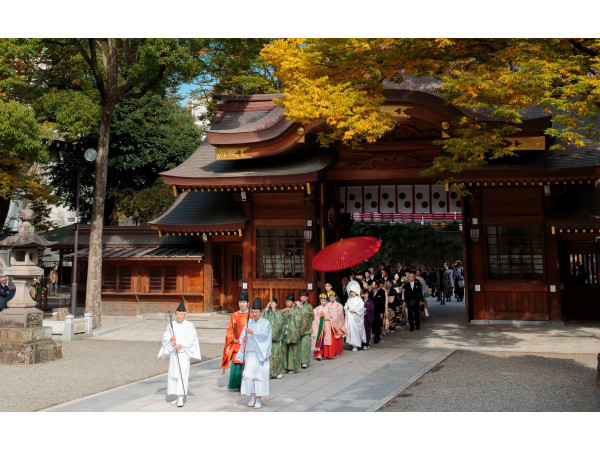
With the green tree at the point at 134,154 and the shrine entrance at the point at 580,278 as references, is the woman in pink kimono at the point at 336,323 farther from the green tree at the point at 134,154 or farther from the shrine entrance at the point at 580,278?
the green tree at the point at 134,154

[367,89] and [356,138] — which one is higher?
[367,89]

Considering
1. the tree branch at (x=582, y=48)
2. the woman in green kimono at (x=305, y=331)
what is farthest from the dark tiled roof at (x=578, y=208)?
the woman in green kimono at (x=305, y=331)

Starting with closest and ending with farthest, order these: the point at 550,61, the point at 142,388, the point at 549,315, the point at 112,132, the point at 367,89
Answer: the point at 142,388 < the point at 550,61 < the point at 367,89 < the point at 549,315 < the point at 112,132

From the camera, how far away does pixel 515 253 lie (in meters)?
15.8

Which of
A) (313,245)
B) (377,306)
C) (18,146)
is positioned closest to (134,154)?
(18,146)

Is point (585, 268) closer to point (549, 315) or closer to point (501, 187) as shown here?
point (549, 315)

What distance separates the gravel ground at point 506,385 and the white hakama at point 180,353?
287 cm

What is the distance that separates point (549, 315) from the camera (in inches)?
605

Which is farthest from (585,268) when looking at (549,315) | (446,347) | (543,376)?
(543,376)

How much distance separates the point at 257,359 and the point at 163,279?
Result: 495 inches

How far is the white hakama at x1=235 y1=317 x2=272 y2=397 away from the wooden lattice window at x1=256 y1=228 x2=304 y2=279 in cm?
943

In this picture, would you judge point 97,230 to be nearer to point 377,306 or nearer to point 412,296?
point 377,306

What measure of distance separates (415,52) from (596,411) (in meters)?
6.91

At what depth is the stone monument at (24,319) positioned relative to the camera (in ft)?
36.3
